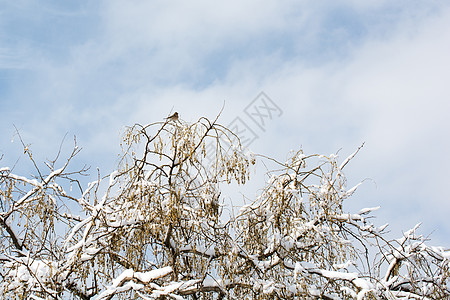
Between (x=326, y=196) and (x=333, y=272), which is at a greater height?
(x=326, y=196)

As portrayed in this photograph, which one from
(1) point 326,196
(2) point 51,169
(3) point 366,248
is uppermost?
(2) point 51,169

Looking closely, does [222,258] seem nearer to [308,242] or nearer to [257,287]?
[257,287]

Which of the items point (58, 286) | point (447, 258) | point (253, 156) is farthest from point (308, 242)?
point (58, 286)

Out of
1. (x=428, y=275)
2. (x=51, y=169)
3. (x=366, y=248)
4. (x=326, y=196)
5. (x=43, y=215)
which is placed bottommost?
(x=428, y=275)

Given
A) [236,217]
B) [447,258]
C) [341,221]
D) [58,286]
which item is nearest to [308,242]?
[341,221]

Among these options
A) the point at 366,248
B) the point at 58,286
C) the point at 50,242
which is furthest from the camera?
the point at 366,248

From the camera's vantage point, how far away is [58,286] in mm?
4477

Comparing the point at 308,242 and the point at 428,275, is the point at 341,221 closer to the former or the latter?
the point at 308,242

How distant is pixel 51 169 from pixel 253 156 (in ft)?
6.62

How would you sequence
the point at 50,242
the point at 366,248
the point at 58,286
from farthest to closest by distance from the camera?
1. the point at 366,248
2. the point at 50,242
3. the point at 58,286

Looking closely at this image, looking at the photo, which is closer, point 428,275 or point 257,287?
point 257,287

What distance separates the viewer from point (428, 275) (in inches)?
205

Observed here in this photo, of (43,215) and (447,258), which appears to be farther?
(447,258)

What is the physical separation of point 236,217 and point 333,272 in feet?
3.42
